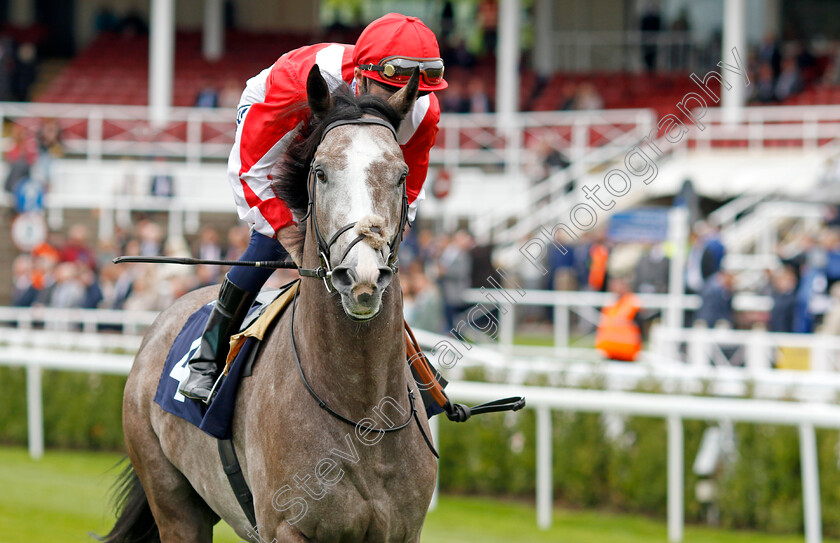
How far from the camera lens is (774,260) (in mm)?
12383

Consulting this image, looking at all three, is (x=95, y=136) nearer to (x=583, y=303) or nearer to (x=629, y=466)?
(x=583, y=303)

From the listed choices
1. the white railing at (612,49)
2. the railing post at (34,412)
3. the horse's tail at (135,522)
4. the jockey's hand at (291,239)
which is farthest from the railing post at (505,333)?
the white railing at (612,49)

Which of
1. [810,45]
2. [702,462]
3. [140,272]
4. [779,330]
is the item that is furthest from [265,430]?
[810,45]

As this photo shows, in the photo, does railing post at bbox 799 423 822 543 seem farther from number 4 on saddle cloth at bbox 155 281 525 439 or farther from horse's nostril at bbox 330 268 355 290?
horse's nostril at bbox 330 268 355 290

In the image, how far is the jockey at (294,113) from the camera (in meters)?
3.23

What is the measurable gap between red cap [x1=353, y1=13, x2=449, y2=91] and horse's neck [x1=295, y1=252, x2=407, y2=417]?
0.67 m

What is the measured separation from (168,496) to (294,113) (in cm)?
171

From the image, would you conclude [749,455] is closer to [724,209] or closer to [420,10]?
[724,209]

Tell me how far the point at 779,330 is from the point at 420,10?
1880 centimetres

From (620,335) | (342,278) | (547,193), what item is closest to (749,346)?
(620,335)

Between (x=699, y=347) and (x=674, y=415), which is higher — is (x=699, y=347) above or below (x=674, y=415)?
above

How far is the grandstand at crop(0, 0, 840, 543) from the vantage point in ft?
29.0

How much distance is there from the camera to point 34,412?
29.3 ft

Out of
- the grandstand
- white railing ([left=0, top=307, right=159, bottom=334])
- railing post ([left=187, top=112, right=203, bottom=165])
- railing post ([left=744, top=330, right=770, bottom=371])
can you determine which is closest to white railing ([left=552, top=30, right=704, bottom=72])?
the grandstand
